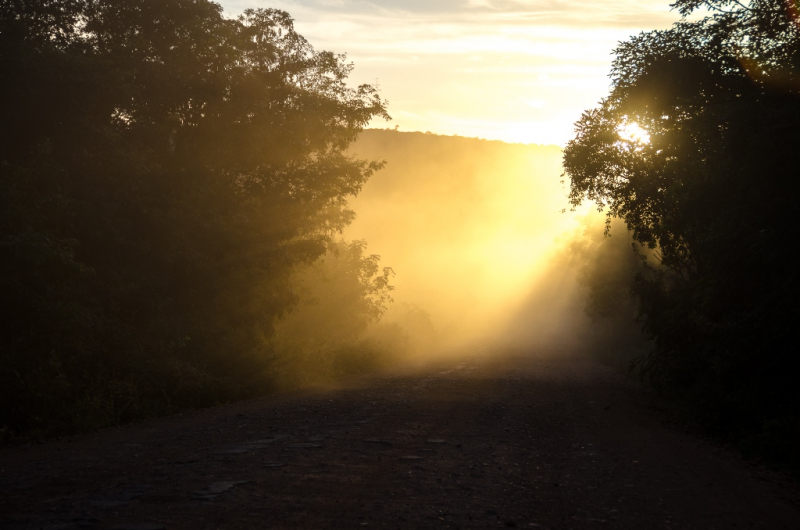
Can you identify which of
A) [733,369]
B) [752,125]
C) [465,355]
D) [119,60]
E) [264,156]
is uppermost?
[119,60]

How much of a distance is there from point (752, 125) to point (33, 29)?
16.2 m

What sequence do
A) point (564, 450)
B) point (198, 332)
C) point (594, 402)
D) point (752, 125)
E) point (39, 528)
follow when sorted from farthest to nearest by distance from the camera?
point (198, 332) < point (594, 402) < point (752, 125) < point (564, 450) < point (39, 528)

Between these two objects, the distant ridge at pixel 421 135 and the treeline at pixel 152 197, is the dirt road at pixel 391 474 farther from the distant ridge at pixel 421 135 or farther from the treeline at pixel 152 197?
the distant ridge at pixel 421 135

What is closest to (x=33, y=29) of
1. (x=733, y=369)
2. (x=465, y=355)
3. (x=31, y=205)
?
(x=31, y=205)

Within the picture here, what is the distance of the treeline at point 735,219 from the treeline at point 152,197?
10.7 meters

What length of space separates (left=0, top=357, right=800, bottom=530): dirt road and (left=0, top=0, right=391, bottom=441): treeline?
7.08 feet

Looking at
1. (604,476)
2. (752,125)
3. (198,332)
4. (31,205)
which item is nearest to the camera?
(604,476)

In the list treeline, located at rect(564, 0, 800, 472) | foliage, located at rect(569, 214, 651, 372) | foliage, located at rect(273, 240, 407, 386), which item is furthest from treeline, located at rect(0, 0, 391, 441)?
foliage, located at rect(569, 214, 651, 372)

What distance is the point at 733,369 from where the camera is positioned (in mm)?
12328

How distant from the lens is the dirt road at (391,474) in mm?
6414

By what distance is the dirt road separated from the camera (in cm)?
641

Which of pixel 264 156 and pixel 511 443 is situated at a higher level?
pixel 264 156

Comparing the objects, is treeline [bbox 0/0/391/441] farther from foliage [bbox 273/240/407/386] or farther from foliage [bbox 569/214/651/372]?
foliage [bbox 569/214/651/372]

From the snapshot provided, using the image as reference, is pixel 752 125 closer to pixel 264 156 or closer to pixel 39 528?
pixel 39 528
